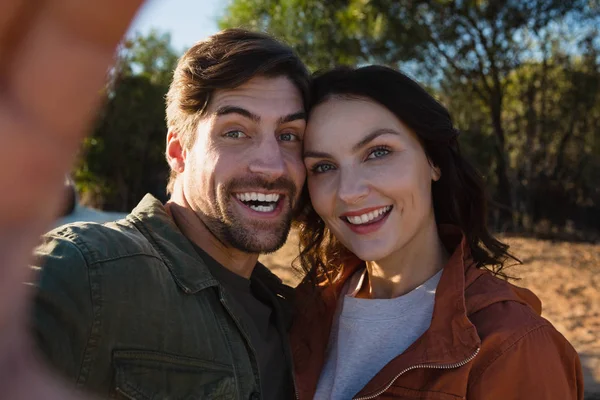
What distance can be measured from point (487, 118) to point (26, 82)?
15.1m

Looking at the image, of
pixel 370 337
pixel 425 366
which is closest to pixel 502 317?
pixel 425 366

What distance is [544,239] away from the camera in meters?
12.5

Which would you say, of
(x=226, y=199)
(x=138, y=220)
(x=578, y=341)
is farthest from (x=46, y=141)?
(x=578, y=341)

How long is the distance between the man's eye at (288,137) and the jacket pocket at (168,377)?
96cm

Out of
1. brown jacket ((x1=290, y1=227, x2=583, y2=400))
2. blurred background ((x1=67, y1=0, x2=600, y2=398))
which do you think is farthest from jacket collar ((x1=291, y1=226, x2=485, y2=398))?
blurred background ((x1=67, y1=0, x2=600, y2=398))

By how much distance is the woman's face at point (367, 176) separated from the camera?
216 cm

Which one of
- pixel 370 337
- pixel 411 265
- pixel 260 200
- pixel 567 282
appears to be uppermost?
pixel 260 200

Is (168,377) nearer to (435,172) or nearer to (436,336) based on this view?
(436,336)

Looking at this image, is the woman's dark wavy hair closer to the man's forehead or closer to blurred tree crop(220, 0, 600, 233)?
the man's forehead

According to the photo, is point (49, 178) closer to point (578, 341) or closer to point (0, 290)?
point (0, 290)

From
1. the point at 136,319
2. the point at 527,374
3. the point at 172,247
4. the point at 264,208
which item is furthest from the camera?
the point at 264,208

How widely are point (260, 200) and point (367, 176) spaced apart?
1.32 feet

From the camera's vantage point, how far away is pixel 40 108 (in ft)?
0.85

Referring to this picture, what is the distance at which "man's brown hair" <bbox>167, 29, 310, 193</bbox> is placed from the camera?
2273mm
